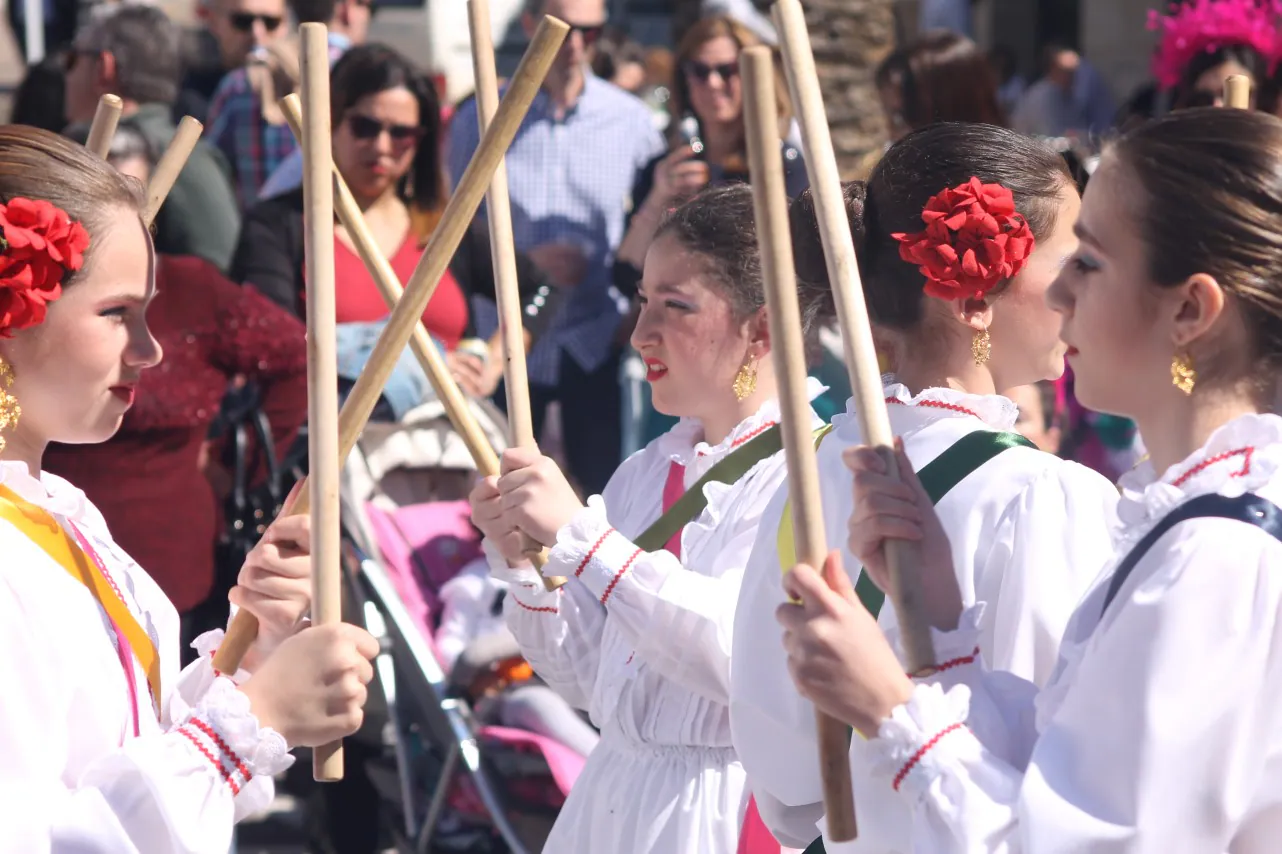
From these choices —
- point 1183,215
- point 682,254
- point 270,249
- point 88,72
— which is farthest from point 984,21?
point 1183,215

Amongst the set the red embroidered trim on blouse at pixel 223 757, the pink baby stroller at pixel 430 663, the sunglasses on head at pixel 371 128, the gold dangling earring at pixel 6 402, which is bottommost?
the pink baby stroller at pixel 430 663

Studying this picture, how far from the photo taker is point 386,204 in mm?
5074

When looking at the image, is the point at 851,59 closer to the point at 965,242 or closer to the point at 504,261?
the point at 504,261

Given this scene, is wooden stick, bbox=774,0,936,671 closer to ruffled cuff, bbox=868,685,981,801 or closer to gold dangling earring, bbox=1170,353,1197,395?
ruffled cuff, bbox=868,685,981,801

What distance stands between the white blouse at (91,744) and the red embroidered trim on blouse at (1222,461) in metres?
1.03

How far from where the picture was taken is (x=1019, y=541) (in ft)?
6.94

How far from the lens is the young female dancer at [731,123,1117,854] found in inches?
83.2

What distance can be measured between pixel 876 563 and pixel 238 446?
10.1 ft

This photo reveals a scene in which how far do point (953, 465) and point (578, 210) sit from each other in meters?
3.89

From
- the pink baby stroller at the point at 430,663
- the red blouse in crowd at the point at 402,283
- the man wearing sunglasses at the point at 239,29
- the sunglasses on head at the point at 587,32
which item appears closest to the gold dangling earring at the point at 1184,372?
the pink baby stroller at the point at 430,663

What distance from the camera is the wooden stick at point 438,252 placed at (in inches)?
85.3

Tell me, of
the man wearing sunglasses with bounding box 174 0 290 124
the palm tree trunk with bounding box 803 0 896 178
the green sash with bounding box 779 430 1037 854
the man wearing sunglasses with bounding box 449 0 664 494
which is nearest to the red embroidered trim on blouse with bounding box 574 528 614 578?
the green sash with bounding box 779 430 1037 854

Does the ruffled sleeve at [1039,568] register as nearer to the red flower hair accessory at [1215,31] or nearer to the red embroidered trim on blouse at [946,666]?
the red embroidered trim on blouse at [946,666]

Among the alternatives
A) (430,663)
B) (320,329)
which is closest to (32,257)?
(320,329)
